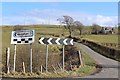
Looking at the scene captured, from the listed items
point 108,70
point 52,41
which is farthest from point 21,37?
point 108,70

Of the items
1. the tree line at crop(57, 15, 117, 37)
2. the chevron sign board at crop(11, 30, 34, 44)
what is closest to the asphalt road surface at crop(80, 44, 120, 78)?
the chevron sign board at crop(11, 30, 34, 44)

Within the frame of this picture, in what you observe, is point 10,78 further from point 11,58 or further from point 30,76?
point 11,58

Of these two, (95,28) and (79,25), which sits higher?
(79,25)

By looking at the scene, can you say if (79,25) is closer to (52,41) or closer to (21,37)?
(52,41)

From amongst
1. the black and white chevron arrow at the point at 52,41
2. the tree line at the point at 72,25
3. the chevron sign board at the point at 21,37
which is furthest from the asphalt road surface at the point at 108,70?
the tree line at the point at 72,25

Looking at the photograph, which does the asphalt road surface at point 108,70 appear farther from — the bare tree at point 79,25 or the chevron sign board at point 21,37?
the bare tree at point 79,25

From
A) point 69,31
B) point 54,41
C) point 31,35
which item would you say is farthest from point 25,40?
point 69,31

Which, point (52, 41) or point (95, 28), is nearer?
point (52, 41)

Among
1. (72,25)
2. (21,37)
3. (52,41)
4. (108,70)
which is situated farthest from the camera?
(72,25)

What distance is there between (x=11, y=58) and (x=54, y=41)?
123 inches

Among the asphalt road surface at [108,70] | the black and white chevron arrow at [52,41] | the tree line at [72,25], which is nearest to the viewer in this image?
the asphalt road surface at [108,70]

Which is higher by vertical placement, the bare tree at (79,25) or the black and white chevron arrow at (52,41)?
the bare tree at (79,25)

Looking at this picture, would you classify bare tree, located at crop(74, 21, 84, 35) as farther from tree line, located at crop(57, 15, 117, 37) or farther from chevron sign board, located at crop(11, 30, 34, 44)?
chevron sign board, located at crop(11, 30, 34, 44)

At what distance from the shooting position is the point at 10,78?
507 inches
